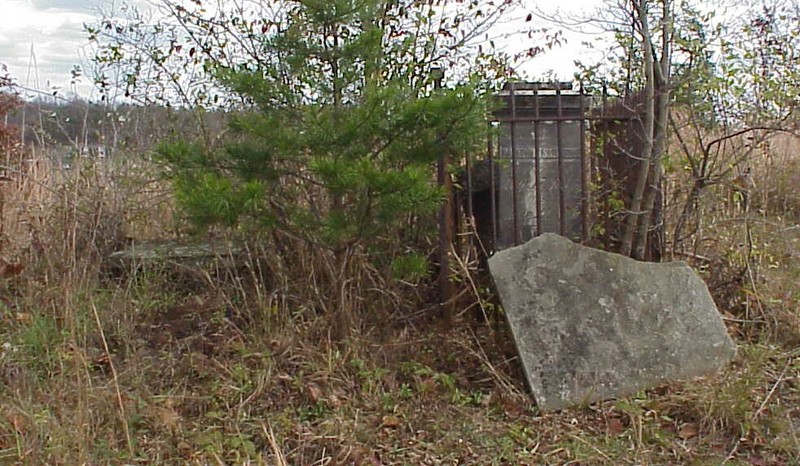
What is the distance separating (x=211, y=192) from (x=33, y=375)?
51.5 inches

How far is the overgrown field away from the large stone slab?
4.4 inches

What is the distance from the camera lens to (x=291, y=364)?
382 cm

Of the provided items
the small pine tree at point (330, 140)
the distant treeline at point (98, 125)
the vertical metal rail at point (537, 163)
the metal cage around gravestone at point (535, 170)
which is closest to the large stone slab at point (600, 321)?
the vertical metal rail at point (537, 163)

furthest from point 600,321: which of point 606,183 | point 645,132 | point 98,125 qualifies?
point 98,125

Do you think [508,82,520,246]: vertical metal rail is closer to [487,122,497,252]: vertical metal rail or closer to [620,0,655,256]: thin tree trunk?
[487,122,497,252]: vertical metal rail

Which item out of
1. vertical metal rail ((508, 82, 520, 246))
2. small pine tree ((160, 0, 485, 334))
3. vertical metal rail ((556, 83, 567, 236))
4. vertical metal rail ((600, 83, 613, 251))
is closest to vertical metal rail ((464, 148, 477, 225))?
vertical metal rail ((508, 82, 520, 246))

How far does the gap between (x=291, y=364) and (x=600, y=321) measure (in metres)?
1.55

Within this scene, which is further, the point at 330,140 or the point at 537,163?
the point at 537,163

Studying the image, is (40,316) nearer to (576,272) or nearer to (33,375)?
(33,375)

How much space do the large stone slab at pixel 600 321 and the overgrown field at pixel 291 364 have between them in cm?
11

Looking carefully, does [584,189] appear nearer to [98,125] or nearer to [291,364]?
[291,364]

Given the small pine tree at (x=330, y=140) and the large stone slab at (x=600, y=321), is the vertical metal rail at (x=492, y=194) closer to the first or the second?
the large stone slab at (x=600, y=321)

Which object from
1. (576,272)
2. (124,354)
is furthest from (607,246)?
(124,354)

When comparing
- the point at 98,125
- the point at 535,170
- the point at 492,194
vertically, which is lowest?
the point at 492,194
